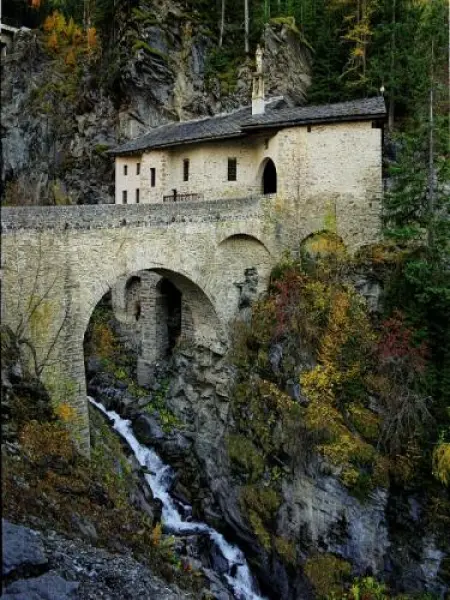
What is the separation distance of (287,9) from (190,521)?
34.1 meters

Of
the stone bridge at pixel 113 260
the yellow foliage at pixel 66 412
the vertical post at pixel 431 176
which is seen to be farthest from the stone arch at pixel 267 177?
the yellow foliage at pixel 66 412

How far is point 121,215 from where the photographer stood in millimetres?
19047

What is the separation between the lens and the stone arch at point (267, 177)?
26.2 m

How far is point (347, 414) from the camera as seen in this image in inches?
752

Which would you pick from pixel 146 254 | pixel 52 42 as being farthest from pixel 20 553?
pixel 52 42

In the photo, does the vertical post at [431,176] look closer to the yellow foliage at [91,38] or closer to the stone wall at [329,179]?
the stone wall at [329,179]

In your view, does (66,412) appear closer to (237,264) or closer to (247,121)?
(237,264)

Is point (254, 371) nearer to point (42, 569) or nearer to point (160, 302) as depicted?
point (160, 302)

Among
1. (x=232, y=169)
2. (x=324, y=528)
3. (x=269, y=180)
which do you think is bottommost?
(x=324, y=528)

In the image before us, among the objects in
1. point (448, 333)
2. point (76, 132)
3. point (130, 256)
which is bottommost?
point (448, 333)

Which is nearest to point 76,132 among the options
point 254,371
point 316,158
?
point 316,158

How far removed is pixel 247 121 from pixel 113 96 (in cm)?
1467

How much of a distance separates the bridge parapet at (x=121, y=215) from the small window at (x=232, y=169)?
3905mm

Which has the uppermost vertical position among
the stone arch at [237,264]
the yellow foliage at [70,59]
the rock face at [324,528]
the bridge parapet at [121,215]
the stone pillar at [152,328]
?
the yellow foliage at [70,59]
